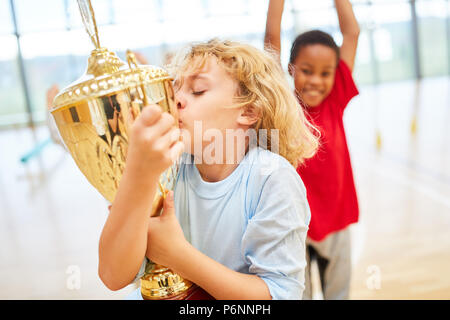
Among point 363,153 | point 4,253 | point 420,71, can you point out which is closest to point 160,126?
point 4,253

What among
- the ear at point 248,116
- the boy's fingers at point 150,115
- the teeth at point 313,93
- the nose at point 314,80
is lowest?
the ear at point 248,116

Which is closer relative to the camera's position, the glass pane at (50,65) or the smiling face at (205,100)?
the smiling face at (205,100)

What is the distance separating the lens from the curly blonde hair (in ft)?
1.93

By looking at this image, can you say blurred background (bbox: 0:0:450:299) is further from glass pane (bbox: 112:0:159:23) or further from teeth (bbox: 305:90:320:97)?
teeth (bbox: 305:90:320:97)

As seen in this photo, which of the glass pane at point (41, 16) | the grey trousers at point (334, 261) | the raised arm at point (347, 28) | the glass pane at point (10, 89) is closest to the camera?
the raised arm at point (347, 28)

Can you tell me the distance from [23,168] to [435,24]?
972 centimetres

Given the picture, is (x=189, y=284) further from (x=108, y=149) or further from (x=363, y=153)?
(x=363, y=153)

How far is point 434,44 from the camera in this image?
10016 mm

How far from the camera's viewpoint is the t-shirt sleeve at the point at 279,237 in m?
0.53

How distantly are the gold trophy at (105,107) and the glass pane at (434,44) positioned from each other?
1071 centimetres

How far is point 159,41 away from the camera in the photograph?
27.4 ft

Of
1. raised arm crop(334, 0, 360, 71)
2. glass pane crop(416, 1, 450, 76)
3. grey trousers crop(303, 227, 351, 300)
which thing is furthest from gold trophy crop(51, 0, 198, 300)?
glass pane crop(416, 1, 450, 76)

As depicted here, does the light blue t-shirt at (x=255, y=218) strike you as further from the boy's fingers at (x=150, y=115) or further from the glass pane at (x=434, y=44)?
the glass pane at (x=434, y=44)

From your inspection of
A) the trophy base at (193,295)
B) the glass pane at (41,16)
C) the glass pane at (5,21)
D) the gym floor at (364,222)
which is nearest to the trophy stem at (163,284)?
the trophy base at (193,295)
